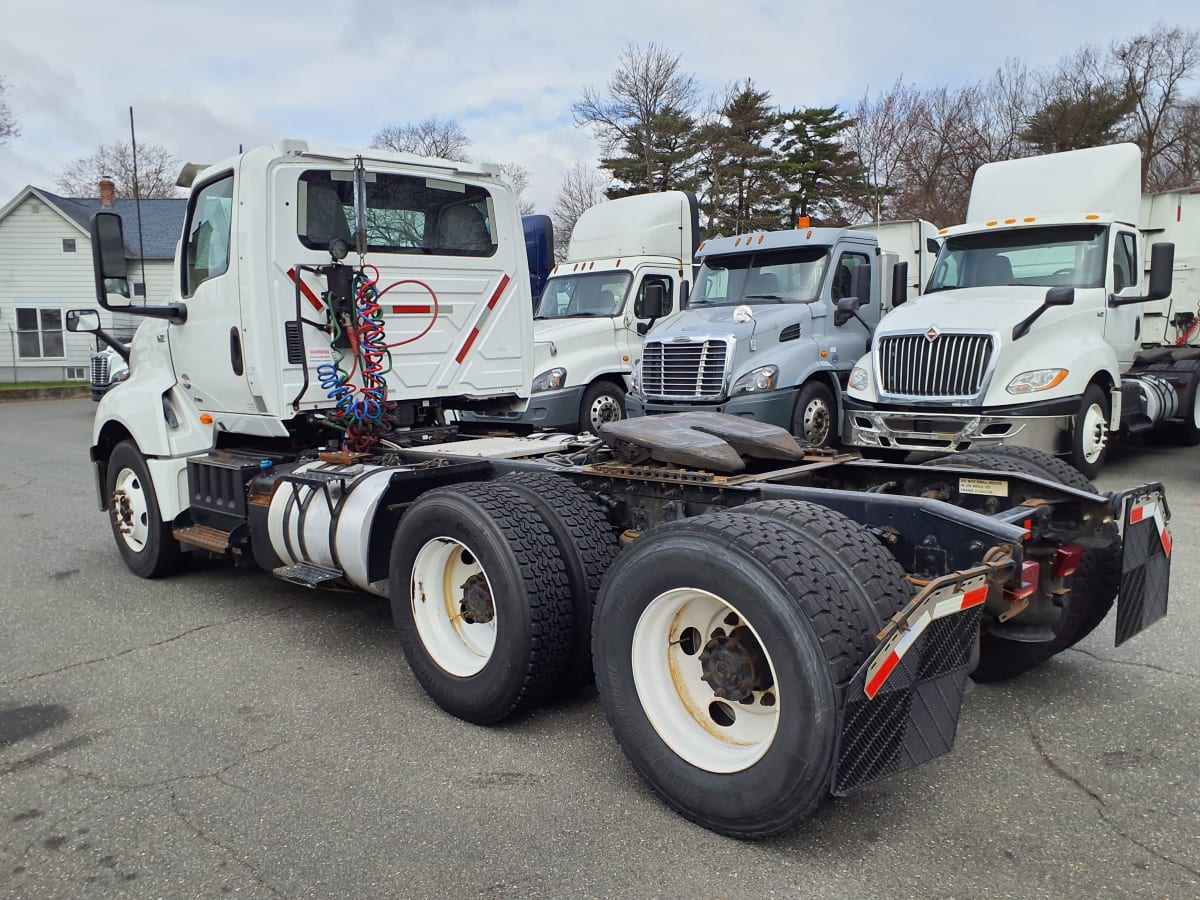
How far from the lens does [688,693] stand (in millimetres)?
3330

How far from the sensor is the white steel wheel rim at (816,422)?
10.4 metres

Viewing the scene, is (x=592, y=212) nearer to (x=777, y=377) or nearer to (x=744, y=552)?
(x=777, y=377)

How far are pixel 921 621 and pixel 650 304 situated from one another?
32.7ft

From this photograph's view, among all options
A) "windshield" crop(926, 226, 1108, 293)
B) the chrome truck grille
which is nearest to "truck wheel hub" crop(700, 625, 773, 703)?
the chrome truck grille

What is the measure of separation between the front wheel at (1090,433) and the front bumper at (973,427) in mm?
88

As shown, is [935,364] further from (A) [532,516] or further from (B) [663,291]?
(A) [532,516]

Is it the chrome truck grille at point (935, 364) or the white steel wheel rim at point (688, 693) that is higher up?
the chrome truck grille at point (935, 364)

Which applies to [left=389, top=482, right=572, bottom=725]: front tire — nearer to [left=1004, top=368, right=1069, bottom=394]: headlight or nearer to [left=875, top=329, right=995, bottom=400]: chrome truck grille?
[left=875, top=329, right=995, bottom=400]: chrome truck grille

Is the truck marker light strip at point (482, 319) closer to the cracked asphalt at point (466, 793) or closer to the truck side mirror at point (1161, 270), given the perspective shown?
the cracked asphalt at point (466, 793)

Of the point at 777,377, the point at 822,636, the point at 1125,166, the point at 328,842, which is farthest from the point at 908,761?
the point at 1125,166

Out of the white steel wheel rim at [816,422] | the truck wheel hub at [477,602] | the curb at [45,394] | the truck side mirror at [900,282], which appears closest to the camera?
the truck wheel hub at [477,602]

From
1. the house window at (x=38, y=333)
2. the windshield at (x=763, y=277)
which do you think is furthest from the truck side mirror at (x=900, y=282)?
the house window at (x=38, y=333)

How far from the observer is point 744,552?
9.80 feet

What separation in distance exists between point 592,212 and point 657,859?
1191 centimetres
